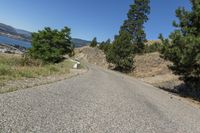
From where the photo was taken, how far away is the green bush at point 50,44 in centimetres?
5469

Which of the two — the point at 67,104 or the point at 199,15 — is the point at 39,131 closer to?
the point at 67,104

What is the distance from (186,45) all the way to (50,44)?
38886 mm

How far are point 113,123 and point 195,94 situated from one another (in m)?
24.1

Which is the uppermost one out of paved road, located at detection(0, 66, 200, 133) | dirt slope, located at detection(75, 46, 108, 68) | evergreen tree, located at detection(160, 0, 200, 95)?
evergreen tree, located at detection(160, 0, 200, 95)

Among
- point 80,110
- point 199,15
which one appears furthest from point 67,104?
point 199,15

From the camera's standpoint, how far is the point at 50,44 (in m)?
57.2

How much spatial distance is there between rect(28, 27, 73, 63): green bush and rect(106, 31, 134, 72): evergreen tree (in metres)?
9.61

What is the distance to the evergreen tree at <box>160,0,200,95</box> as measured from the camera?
21794 millimetres

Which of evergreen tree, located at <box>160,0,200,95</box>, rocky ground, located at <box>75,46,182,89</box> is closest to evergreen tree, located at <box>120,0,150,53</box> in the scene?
rocky ground, located at <box>75,46,182,89</box>

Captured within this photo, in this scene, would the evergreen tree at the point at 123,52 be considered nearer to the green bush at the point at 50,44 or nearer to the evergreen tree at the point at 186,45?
the green bush at the point at 50,44

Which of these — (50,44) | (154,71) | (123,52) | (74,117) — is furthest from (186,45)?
(50,44)

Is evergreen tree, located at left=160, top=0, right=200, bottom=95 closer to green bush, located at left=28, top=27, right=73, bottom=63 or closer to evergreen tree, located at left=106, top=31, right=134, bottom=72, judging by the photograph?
evergreen tree, located at left=106, top=31, right=134, bottom=72

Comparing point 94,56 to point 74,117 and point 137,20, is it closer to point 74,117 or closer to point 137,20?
point 137,20

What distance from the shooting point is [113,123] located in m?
9.30
